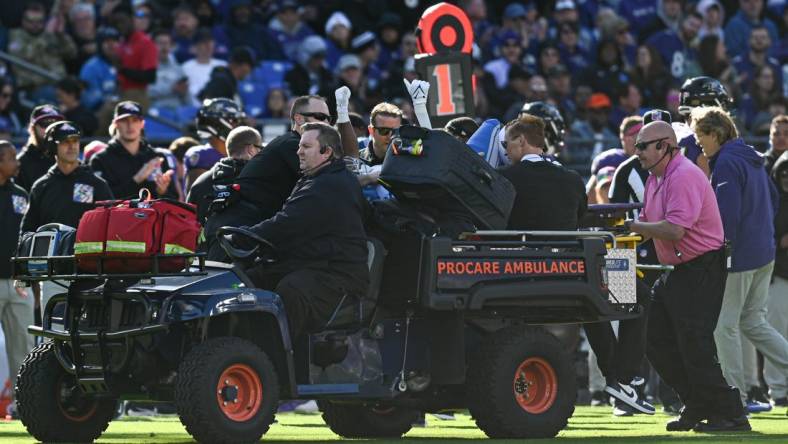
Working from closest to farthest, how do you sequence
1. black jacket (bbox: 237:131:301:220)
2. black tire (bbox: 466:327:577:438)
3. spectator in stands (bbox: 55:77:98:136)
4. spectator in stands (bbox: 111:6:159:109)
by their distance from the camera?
black tire (bbox: 466:327:577:438)
black jacket (bbox: 237:131:301:220)
spectator in stands (bbox: 55:77:98:136)
spectator in stands (bbox: 111:6:159:109)

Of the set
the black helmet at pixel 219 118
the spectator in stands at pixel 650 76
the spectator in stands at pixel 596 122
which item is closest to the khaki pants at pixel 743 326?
the black helmet at pixel 219 118

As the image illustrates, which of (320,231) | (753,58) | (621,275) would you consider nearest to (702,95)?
(621,275)

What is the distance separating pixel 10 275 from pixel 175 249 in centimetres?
507

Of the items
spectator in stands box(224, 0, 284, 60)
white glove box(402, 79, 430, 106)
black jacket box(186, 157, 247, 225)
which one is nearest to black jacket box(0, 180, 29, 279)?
black jacket box(186, 157, 247, 225)

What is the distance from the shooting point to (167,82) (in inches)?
861

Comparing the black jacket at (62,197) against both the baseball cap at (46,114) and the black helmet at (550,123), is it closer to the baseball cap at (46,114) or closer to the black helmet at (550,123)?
the baseball cap at (46,114)

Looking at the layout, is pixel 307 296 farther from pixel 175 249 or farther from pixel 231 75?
pixel 231 75

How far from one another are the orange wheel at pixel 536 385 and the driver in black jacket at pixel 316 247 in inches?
49.1

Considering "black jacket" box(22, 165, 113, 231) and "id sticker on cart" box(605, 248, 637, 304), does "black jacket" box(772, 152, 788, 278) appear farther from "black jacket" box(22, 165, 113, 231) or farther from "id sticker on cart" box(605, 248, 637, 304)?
"black jacket" box(22, 165, 113, 231)

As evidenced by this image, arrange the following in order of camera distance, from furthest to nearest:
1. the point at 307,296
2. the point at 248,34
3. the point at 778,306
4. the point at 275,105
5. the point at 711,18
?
1. the point at 711,18
2. the point at 248,34
3. the point at 275,105
4. the point at 778,306
5. the point at 307,296

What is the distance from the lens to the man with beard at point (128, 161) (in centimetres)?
1557

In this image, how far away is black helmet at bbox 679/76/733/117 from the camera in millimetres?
15180

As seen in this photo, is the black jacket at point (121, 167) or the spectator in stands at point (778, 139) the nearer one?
the black jacket at point (121, 167)

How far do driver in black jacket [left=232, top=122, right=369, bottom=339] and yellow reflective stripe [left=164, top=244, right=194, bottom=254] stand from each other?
470 millimetres
